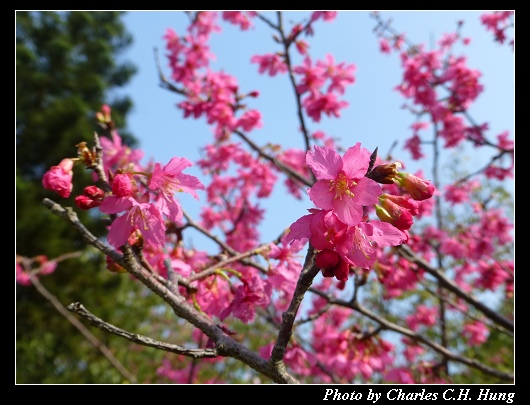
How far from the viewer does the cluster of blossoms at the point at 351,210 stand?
3.04ft

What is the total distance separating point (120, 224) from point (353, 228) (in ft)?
2.34

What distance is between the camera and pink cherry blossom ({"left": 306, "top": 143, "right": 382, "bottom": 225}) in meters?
0.98

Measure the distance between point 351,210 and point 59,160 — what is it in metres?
13.5

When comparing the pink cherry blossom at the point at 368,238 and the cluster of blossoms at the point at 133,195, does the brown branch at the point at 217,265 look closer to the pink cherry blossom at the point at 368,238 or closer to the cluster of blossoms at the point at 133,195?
the cluster of blossoms at the point at 133,195

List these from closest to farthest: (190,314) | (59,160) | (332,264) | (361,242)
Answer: (332,264), (361,242), (190,314), (59,160)

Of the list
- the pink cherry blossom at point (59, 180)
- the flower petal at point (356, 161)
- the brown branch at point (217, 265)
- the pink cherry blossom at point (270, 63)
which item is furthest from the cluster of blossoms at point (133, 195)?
the pink cherry blossom at point (270, 63)

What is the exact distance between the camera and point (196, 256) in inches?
76.2

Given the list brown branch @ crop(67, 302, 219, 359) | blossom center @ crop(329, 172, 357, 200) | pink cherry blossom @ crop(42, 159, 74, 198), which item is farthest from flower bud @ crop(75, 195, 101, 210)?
blossom center @ crop(329, 172, 357, 200)

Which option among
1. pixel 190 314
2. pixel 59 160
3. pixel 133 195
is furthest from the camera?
pixel 59 160

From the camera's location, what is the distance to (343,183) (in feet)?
3.41

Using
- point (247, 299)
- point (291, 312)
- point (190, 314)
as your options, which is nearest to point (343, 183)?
point (291, 312)

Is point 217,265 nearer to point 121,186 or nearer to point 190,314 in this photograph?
point 190,314

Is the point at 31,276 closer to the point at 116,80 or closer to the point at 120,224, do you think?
the point at 120,224
